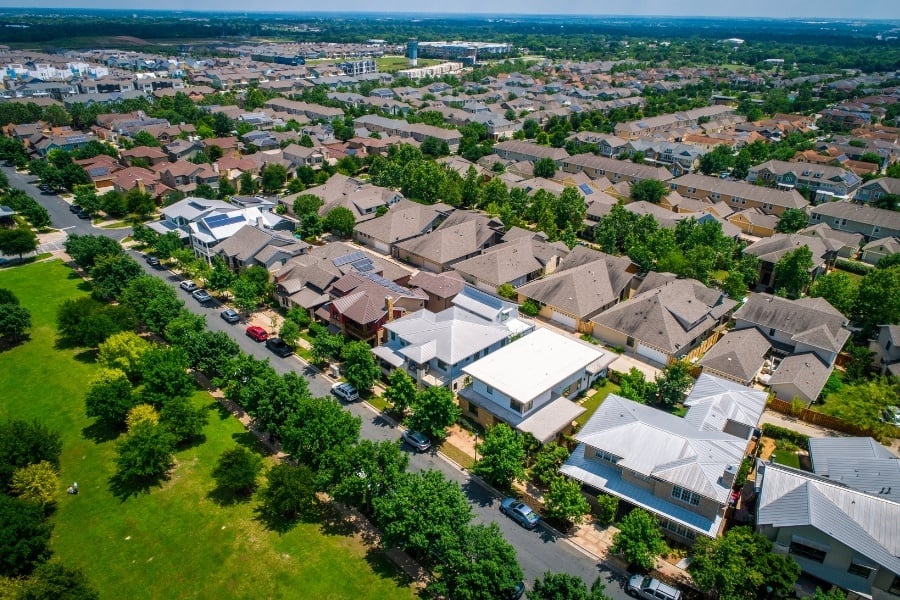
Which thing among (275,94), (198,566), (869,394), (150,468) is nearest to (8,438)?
(150,468)

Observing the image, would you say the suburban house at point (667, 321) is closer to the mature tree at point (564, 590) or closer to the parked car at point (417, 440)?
the parked car at point (417, 440)

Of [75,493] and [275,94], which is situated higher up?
[275,94]

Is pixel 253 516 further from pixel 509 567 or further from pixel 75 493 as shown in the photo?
pixel 509 567

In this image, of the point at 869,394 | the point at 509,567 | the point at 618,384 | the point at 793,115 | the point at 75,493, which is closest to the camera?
the point at 509,567

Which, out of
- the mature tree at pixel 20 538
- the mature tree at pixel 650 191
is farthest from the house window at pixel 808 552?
the mature tree at pixel 650 191

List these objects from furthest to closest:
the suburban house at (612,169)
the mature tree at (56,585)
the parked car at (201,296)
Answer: the suburban house at (612,169), the parked car at (201,296), the mature tree at (56,585)

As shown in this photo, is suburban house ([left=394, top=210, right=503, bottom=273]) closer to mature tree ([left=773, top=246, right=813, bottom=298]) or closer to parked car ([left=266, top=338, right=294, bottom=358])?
parked car ([left=266, top=338, right=294, bottom=358])

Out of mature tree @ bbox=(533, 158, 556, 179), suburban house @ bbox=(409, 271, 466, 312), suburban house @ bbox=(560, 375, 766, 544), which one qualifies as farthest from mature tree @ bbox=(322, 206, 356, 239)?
suburban house @ bbox=(560, 375, 766, 544)
